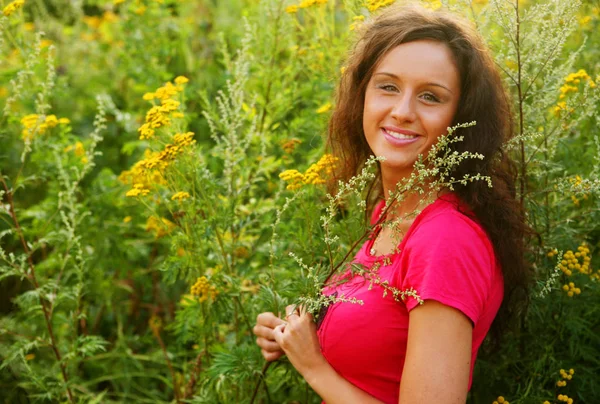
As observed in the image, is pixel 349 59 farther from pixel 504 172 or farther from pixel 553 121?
pixel 553 121

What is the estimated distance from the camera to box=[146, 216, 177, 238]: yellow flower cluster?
2.23m

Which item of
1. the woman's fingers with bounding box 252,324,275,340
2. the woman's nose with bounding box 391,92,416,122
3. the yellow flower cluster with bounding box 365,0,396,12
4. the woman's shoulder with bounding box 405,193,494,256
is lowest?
the woman's fingers with bounding box 252,324,275,340

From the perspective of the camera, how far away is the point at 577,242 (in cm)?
226

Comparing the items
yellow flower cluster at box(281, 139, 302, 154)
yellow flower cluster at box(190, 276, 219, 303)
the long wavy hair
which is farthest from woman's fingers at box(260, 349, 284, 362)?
yellow flower cluster at box(281, 139, 302, 154)

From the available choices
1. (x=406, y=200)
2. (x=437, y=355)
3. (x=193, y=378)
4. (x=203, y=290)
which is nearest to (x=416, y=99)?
(x=406, y=200)

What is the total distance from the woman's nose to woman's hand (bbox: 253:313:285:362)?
686mm

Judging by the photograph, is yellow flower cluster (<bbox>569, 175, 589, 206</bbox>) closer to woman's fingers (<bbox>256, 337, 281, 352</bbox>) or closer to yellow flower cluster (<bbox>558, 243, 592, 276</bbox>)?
yellow flower cluster (<bbox>558, 243, 592, 276</bbox>)

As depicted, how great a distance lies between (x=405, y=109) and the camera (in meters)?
1.83

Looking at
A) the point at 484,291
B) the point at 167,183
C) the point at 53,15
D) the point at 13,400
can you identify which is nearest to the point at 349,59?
the point at 167,183

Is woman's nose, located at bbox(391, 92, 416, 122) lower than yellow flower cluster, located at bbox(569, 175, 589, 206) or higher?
higher

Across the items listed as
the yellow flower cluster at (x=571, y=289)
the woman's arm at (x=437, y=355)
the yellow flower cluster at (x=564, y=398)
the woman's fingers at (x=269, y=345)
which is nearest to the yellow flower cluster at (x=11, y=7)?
the woman's fingers at (x=269, y=345)

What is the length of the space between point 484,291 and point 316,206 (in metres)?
0.64

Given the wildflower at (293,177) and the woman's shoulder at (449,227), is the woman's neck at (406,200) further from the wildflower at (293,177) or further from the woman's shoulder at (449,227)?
the wildflower at (293,177)

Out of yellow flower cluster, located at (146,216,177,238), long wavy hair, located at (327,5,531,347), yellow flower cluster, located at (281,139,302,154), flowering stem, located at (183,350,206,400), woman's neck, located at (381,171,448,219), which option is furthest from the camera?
yellow flower cluster, located at (281,139,302,154)
